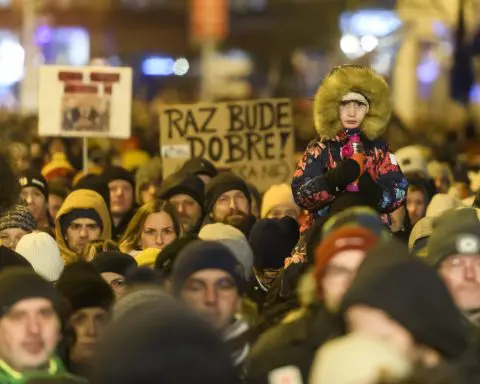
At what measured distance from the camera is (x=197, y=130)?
1762 cm

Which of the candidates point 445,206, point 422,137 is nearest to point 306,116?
point 422,137

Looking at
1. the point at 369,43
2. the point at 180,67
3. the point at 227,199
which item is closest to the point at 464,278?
the point at 227,199

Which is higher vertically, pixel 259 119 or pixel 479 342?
pixel 259 119

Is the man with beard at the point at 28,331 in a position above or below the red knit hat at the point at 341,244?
below

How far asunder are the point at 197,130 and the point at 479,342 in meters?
10.1

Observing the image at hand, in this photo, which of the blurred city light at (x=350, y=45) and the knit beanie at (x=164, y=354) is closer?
the knit beanie at (x=164, y=354)

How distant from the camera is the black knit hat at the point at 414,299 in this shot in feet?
22.5

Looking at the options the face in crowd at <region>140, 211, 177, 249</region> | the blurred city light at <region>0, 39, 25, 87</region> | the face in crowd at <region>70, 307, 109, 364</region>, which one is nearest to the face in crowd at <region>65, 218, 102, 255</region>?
the face in crowd at <region>140, 211, 177, 249</region>

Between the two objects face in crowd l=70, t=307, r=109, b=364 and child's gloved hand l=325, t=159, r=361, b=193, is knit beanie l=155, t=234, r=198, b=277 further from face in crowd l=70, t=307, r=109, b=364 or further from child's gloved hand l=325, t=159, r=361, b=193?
face in crowd l=70, t=307, r=109, b=364

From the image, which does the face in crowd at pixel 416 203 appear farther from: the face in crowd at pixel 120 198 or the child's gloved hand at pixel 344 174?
the child's gloved hand at pixel 344 174

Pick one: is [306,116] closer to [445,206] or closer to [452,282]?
[445,206]

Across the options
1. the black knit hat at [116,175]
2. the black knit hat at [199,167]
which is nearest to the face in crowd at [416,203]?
the black knit hat at [199,167]

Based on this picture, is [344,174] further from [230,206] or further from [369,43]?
[369,43]

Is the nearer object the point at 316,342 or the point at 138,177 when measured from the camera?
the point at 316,342
